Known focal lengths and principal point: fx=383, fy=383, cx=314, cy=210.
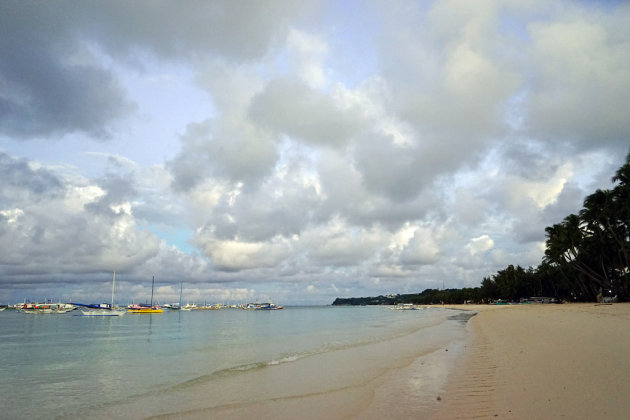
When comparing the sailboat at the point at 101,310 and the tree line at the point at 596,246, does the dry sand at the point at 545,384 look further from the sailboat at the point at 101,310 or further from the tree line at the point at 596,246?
the sailboat at the point at 101,310

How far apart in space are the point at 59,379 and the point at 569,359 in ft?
64.2

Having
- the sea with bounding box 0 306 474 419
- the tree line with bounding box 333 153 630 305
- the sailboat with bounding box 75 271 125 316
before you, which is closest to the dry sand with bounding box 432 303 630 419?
the sea with bounding box 0 306 474 419

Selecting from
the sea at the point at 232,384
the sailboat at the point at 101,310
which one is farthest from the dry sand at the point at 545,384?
the sailboat at the point at 101,310

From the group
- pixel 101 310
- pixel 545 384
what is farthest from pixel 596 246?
pixel 101 310

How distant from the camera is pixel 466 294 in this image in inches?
6860

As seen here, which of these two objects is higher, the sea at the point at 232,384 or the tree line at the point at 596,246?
the tree line at the point at 596,246

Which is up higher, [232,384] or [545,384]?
[545,384]

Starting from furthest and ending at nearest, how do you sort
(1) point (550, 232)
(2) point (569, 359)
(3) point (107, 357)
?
(1) point (550, 232) → (3) point (107, 357) → (2) point (569, 359)

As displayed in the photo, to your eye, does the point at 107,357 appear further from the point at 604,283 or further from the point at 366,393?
the point at 604,283

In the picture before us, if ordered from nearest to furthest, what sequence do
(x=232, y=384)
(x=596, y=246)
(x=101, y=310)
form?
(x=232, y=384)
(x=596, y=246)
(x=101, y=310)

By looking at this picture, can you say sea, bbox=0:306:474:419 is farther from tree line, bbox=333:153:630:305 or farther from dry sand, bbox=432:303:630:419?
tree line, bbox=333:153:630:305

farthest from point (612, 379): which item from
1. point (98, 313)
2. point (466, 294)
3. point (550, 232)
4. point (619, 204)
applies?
point (466, 294)

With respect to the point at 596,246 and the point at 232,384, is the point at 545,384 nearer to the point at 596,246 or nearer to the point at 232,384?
the point at 232,384

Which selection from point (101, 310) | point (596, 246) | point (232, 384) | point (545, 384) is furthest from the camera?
point (101, 310)
